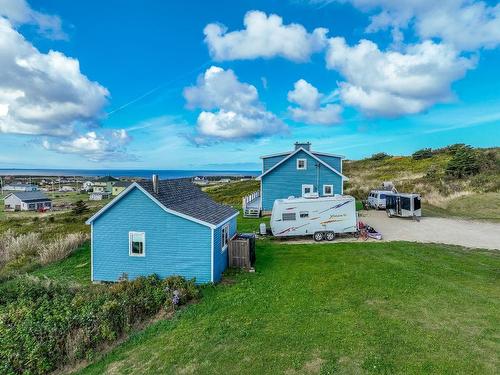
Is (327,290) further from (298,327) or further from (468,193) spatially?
(468,193)

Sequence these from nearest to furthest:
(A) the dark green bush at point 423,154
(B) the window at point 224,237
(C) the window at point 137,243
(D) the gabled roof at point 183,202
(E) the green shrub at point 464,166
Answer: (D) the gabled roof at point 183,202
(C) the window at point 137,243
(B) the window at point 224,237
(E) the green shrub at point 464,166
(A) the dark green bush at point 423,154

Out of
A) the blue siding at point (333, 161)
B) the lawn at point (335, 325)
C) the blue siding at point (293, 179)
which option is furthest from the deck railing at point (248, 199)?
the lawn at point (335, 325)

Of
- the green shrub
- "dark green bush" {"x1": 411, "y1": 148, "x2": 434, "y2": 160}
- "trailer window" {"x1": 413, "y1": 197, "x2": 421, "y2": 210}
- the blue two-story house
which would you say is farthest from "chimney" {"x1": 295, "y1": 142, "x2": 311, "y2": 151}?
"dark green bush" {"x1": 411, "y1": 148, "x2": 434, "y2": 160}

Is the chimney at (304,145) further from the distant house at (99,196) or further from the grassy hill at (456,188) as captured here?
the distant house at (99,196)

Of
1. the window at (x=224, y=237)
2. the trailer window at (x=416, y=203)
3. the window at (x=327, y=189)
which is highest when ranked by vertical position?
the window at (x=327, y=189)

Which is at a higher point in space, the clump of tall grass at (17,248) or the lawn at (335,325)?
the clump of tall grass at (17,248)

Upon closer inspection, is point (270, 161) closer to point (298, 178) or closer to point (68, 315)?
point (298, 178)

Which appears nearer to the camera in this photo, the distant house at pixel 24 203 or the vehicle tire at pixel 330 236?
the vehicle tire at pixel 330 236

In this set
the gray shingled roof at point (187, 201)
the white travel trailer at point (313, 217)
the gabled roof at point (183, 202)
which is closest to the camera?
the gabled roof at point (183, 202)

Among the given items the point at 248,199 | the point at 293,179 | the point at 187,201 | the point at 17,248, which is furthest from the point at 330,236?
the point at 17,248
